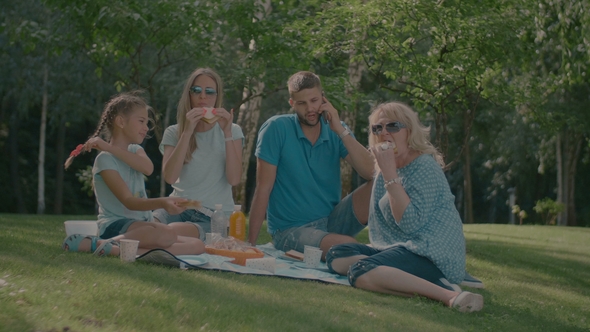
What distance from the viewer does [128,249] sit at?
5.61m

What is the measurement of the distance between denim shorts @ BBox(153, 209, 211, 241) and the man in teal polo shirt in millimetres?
392

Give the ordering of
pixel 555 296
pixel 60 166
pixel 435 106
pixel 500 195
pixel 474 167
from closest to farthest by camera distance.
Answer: pixel 555 296 < pixel 435 106 < pixel 60 166 < pixel 474 167 < pixel 500 195

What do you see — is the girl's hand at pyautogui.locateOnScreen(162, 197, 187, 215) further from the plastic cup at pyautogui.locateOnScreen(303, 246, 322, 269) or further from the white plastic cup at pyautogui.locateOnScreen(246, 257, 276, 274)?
the plastic cup at pyautogui.locateOnScreen(303, 246, 322, 269)

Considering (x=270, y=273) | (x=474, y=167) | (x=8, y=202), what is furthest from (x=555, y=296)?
(x=474, y=167)

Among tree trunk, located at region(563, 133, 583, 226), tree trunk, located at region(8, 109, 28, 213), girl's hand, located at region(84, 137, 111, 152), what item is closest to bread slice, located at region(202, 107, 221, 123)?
girl's hand, located at region(84, 137, 111, 152)

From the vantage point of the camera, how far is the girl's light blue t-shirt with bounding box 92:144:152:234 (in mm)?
6277

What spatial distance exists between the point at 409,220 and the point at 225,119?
7.01 ft

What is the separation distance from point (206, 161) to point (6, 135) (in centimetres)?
2783

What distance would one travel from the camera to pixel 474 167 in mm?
39750

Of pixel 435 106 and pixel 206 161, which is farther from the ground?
pixel 435 106

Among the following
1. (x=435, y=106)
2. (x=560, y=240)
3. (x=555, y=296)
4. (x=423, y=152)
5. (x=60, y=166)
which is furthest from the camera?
(x=60, y=166)

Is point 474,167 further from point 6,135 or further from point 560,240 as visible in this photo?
point 560,240

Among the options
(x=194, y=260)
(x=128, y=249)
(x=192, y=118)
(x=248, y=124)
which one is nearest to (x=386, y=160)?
(x=194, y=260)

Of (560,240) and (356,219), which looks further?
(560,240)
